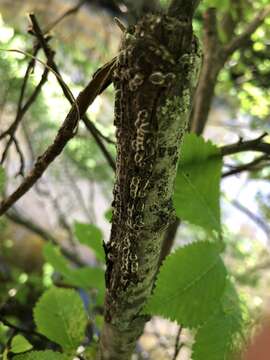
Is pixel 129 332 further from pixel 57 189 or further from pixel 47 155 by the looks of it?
pixel 57 189

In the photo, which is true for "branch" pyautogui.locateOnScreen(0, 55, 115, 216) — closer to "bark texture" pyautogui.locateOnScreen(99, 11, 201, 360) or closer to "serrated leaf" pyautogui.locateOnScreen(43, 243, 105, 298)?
"bark texture" pyautogui.locateOnScreen(99, 11, 201, 360)

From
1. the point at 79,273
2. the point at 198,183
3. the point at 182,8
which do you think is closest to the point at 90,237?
the point at 79,273

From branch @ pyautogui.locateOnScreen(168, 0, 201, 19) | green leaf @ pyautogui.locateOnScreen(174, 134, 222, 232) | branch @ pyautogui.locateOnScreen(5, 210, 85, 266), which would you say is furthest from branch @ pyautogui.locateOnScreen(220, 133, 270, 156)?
branch @ pyautogui.locateOnScreen(5, 210, 85, 266)

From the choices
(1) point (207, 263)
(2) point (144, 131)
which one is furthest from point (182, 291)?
(2) point (144, 131)

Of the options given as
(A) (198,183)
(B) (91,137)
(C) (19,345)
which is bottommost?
(C) (19,345)

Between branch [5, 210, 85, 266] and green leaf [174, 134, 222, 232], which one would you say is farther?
branch [5, 210, 85, 266]

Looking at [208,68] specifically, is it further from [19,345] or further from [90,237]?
[19,345]

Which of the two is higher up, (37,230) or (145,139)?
(37,230)
